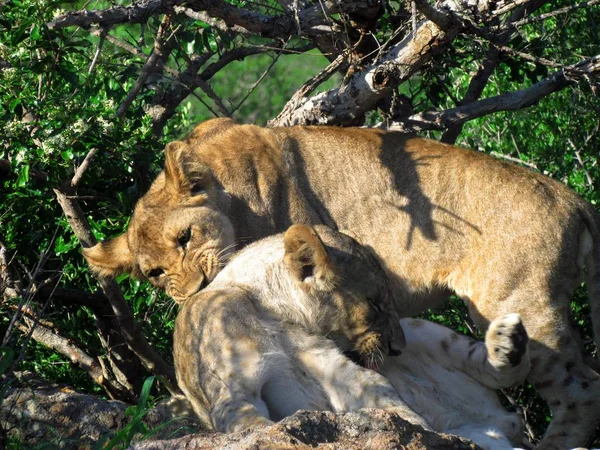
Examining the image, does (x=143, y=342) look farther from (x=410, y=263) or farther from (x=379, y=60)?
(x=379, y=60)

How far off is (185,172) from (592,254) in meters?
2.24

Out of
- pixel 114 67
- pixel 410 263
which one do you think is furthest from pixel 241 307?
pixel 114 67

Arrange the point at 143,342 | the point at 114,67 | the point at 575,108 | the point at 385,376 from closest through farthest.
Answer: the point at 385,376
the point at 143,342
the point at 114,67
the point at 575,108

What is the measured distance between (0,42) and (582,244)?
132 inches

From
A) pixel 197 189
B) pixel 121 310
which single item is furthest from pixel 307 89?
pixel 121 310

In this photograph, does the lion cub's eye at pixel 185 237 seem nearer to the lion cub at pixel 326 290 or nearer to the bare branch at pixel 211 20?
the lion cub at pixel 326 290

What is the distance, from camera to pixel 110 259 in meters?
5.62

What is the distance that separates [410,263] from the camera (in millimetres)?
5625

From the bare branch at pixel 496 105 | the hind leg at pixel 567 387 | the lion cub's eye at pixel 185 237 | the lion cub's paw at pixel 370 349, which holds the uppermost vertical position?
the lion cub's eye at pixel 185 237

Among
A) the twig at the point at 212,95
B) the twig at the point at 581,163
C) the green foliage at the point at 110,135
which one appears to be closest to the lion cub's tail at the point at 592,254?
the green foliage at the point at 110,135

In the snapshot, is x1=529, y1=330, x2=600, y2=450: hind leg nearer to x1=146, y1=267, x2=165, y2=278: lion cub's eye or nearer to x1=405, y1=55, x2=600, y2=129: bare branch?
x1=405, y1=55, x2=600, y2=129: bare branch

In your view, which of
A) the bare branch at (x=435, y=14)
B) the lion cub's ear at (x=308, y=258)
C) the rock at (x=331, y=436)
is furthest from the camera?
the bare branch at (x=435, y=14)

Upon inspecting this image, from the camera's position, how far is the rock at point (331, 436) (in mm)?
3139

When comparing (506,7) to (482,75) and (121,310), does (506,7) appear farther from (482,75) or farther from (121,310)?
(121,310)
